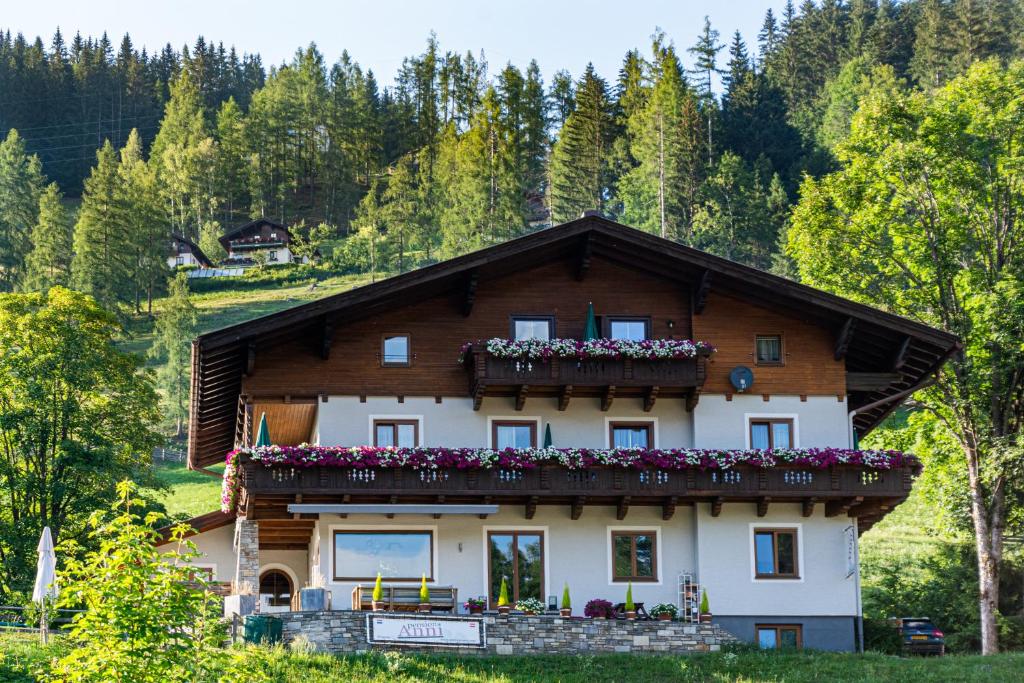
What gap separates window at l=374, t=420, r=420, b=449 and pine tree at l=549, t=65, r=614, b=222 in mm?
85450

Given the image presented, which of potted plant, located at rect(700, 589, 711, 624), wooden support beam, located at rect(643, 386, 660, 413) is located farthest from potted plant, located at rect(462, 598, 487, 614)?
wooden support beam, located at rect(643, 386, 660, 413)

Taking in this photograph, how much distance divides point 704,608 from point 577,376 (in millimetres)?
6144

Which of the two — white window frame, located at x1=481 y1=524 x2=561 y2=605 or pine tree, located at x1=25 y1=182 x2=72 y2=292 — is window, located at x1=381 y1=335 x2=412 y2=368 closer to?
white window frame, located at x1=481 y1=524 x2=561 y2=605

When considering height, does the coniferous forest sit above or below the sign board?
above

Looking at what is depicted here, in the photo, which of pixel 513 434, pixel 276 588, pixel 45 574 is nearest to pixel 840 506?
pixel 513 434

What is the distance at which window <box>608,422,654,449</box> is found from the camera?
38094 millimetres

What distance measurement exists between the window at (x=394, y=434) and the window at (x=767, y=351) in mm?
8677

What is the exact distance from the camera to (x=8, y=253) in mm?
128375

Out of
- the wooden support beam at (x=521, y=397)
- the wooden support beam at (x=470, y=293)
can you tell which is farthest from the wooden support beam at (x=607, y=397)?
the wooden support beam at (x=470, y=293)

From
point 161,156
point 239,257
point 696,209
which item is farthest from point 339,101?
point 696,209

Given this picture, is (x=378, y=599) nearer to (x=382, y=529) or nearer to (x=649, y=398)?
(x=382, y=529)

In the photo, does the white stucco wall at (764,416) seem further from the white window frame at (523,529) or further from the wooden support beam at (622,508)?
the white window frame at (523,529)

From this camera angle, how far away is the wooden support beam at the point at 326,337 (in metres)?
36.5

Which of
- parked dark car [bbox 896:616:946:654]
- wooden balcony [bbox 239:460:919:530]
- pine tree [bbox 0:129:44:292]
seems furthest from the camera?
pine tree [bbox 0:129:44:292]
